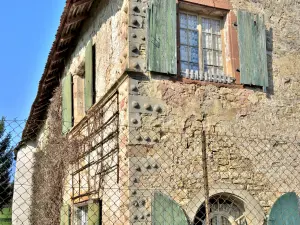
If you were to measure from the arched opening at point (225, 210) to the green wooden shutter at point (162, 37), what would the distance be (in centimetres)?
225

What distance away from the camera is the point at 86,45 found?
962cm

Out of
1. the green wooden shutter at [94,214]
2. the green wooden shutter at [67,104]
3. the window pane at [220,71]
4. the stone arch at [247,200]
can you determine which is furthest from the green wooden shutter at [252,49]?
the green wooden shutter at [67,104]

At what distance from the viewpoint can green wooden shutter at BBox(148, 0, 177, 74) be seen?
7.05 meters

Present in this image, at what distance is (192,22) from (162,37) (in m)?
0.95

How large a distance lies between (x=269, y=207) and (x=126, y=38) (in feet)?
12.2

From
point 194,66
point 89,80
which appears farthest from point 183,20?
point 89,80

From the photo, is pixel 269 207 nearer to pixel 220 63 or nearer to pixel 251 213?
pixel 251 213

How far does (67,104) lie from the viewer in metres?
10.1

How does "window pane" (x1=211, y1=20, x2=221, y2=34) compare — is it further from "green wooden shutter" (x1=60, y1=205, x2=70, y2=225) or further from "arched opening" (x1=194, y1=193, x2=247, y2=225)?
"green wooden shutter" (x1=60, y1=205, x2=70, y2=225)

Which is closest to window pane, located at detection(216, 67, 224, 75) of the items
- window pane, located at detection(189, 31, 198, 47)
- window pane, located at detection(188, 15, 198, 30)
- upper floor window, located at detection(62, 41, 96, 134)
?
window pane, located at detection(189, 31, 198, 47)

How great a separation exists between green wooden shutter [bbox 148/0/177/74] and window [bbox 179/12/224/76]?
0.38 metres

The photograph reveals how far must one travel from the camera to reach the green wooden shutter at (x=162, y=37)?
705 centimetres

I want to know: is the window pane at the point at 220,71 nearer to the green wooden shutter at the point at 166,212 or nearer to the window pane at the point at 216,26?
the window pane at the point at 216,26

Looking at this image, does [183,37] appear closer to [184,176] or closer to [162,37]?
[162,37]
